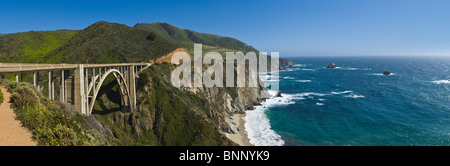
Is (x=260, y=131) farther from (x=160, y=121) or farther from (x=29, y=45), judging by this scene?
(x=29, y=45)

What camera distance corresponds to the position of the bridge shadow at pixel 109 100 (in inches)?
1710

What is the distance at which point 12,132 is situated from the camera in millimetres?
10344

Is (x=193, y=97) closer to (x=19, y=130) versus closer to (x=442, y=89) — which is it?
(x=19, y=130)

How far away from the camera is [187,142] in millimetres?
40594

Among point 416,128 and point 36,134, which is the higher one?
point 36,134

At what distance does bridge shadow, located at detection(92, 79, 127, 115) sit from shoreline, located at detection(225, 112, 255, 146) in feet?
83.1

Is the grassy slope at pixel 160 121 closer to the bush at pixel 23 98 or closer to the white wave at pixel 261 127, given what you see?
the white wave at pixel 261 127

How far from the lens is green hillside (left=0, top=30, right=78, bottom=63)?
65.8m

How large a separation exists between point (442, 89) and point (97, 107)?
417ft

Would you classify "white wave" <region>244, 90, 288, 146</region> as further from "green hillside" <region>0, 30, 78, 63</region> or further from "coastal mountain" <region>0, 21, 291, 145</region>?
"green hillside" <region>0, 30, 78, 63</region>

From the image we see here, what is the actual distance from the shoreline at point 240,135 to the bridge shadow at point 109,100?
2533 centimetres

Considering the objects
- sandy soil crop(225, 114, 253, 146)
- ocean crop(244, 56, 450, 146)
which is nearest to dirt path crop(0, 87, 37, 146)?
sandy soil crop(225, 114, 253, 146)
